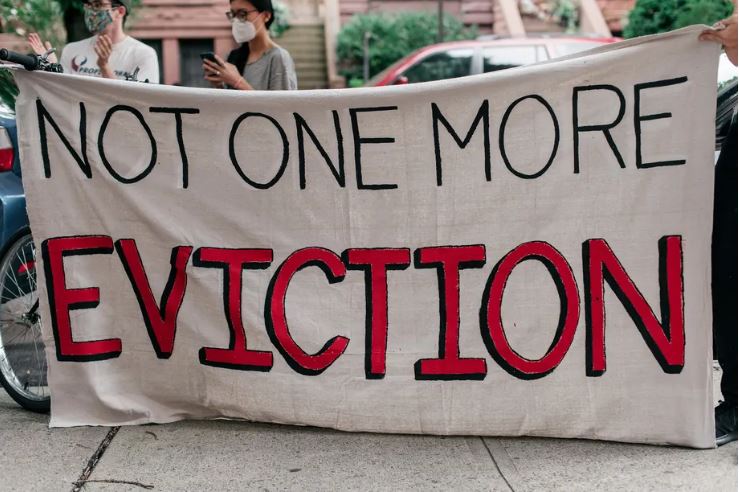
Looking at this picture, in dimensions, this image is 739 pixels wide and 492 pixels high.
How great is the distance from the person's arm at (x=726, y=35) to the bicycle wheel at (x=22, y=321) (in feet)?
9.09

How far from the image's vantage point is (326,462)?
132 inches

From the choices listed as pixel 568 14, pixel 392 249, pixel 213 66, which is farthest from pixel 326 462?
pixel 568 14

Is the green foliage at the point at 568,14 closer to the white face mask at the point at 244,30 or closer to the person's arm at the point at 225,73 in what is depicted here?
the white face mask at the point at 244,30

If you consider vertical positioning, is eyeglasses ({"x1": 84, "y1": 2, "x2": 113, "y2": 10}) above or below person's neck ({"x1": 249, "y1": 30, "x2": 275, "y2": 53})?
above

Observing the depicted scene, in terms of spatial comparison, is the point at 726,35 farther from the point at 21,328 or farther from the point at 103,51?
the point at 21,328

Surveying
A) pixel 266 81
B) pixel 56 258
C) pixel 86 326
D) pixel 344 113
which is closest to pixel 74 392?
pixel 86 326

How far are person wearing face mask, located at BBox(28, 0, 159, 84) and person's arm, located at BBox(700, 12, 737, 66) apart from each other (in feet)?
8.68

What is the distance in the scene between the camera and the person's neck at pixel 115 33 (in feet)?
15.8

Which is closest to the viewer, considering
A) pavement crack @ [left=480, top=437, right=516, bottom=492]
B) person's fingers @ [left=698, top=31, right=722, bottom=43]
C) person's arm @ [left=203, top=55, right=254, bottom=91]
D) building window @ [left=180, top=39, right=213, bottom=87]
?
pavement crack @ [left=480, top=437, right=516, bottom=492]

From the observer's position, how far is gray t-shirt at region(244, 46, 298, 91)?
4695mm

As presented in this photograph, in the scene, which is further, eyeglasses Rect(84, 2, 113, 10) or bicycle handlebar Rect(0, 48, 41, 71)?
eyeglasses Rect(84, 2, 113, 10)

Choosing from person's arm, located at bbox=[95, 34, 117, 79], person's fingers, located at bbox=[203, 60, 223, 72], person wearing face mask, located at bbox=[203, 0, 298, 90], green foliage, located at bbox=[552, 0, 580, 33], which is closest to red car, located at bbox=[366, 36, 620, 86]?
person wearing face mask, located at bbox=[203, 0, 298, 90]

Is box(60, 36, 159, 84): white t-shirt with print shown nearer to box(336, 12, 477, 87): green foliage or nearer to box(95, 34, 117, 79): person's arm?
box(95, 34, 117, 79): person's arm

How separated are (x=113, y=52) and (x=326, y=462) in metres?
2.58
